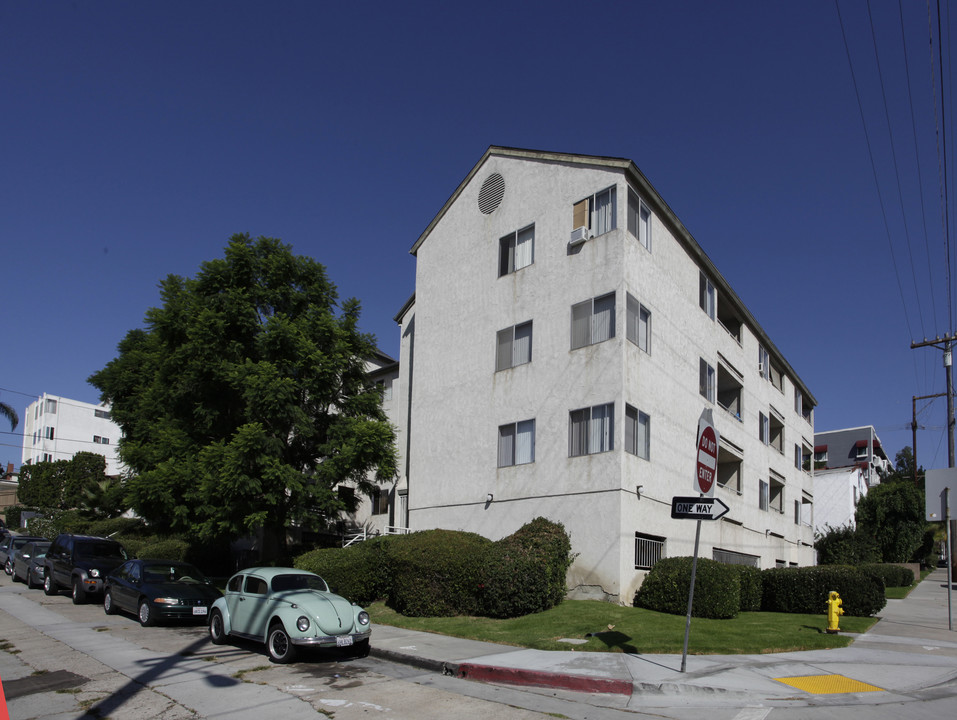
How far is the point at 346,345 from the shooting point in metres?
24.9

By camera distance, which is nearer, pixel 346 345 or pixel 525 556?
pixel 525 556

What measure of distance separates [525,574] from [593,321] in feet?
25.3

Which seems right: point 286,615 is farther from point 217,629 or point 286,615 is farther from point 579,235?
point 579,235

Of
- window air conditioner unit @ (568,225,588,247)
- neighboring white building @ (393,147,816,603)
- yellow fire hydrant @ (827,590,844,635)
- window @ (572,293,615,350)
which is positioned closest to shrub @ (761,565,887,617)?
neighboring white building @ (393,147,816,603)

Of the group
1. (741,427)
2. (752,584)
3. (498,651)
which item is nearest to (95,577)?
(498,651)

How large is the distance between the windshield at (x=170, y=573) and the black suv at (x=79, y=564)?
3.44 metres

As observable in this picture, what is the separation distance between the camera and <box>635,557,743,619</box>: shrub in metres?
17.4

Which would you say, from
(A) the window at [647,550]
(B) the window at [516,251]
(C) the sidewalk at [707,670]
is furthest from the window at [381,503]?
(C) the sidewalk at [707,670]

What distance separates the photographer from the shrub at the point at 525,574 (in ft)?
55.3

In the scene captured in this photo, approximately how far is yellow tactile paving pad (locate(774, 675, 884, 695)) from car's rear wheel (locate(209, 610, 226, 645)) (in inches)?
378

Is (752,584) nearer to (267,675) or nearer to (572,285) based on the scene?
(572,285)

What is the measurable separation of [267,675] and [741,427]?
24.3 m

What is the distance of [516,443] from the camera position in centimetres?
2245

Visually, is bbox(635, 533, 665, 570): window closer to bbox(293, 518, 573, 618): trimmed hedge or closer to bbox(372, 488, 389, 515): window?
bbox(293, 518, 573, 618): trimmed hedge
